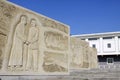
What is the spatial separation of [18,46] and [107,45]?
26.8 metres

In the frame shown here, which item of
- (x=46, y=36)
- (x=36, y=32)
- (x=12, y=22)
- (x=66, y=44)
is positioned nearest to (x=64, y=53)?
(x=66, y=44)

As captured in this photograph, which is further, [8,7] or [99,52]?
[99,52]

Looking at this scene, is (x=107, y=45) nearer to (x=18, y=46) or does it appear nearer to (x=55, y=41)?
(x=55, y=41)

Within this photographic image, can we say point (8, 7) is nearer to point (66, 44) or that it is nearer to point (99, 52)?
point (66, 44)

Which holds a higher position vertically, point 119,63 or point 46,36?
point 46,36

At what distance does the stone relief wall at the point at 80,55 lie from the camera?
1465 centimetres

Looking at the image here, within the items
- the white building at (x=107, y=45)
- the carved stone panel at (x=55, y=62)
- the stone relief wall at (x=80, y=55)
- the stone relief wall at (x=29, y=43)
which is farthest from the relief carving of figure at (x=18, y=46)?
the white building at (x=107, y=45)

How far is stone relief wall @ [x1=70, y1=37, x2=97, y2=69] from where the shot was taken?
14.6 m

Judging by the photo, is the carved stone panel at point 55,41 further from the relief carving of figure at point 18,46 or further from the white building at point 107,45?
the white building at point 107,45

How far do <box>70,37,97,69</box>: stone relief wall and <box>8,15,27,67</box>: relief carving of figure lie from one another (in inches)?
→ 261

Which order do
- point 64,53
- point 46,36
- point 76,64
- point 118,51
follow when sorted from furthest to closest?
point 118,51 → point 76,64 → point 64,53 → point 46,36

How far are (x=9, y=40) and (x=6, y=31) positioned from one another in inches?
15.2

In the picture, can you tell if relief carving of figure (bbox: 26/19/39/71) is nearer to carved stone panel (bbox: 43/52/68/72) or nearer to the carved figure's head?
the carved figure's head

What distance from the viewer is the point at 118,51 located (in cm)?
3161
